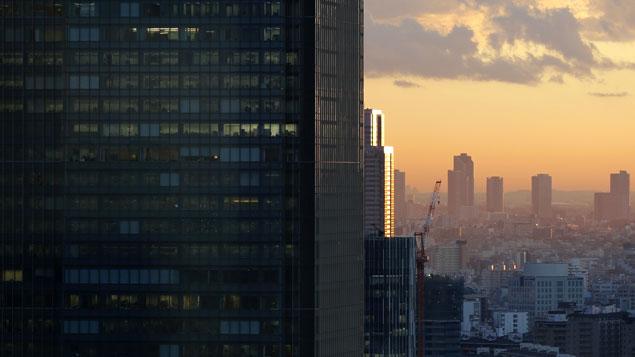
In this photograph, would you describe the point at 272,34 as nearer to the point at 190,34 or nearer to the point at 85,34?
the point at 190,34

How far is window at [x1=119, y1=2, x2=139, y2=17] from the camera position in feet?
450

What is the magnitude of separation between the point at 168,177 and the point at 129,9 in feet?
44.5

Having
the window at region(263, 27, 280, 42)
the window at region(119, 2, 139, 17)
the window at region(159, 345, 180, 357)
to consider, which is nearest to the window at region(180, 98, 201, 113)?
the window at region(263, 27, 280, 42)

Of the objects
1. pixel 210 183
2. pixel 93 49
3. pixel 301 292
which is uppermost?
pixel 93 49

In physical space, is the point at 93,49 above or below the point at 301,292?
above

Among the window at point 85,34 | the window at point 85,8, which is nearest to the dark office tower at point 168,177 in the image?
the window at point 85,8

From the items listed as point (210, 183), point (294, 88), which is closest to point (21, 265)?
point (210, 183)

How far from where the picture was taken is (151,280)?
452 feet

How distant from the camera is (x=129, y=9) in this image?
451ft

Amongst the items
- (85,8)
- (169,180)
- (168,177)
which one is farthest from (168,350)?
(85,8)

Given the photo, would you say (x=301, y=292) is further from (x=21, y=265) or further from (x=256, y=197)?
(x=21, y=265)

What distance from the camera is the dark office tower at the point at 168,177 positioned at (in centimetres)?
13675

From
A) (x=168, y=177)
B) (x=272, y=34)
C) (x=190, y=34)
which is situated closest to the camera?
(x=272, y=34)

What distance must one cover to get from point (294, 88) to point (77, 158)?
18.2 metres
